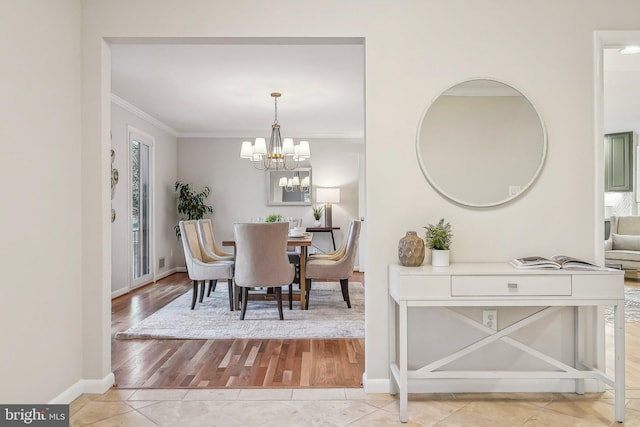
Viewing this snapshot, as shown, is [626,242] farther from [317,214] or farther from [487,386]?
[487,386]

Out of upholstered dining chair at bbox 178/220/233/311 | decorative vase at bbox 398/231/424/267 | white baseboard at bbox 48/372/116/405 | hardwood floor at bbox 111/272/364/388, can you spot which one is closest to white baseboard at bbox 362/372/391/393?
hardwood floor at bbox 111/272/364/388

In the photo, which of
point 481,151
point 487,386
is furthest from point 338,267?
point 481,151

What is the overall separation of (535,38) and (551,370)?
1964 mm

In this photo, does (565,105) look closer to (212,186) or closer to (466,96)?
(466,96)

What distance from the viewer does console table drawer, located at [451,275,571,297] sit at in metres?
2.25

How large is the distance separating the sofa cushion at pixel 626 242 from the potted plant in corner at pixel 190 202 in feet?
21.9

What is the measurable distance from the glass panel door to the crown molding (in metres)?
0.30

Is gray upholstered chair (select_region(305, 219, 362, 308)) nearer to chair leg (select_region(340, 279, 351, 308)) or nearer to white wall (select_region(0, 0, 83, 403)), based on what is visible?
chair leg (select_region(340, 279, 351, 308))

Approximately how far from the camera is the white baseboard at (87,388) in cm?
245

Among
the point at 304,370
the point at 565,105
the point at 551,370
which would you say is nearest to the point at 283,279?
the point at 304,370

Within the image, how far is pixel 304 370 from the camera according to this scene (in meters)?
3.00

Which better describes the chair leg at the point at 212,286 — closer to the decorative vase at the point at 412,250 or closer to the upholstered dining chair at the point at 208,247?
the upholstered dining chair at the point at 208,247

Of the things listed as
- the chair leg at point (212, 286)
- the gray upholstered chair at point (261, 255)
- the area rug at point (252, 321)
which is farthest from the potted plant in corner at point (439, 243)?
the chair leg at point (212, 286)
